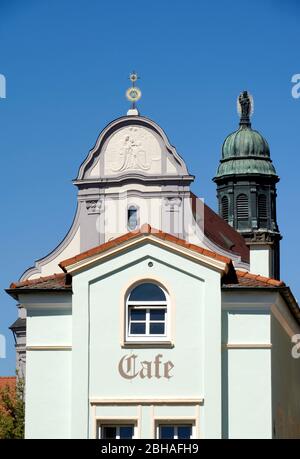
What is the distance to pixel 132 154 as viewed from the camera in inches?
2461

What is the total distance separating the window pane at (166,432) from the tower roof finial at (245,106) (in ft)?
210

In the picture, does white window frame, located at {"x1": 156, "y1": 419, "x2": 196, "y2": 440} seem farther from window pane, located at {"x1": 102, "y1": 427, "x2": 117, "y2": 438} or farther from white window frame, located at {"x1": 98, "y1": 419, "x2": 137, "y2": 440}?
window pane, located at {"x1": 102, "y1": 427, "x2": 117, "y2": 438}

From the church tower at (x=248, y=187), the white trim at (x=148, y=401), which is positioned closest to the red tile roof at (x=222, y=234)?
the church tower at (x=248, y=187)

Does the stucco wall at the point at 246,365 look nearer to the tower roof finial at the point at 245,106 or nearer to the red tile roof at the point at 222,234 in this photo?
the red tile roof at the point at 222,234

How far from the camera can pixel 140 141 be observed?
62.7m

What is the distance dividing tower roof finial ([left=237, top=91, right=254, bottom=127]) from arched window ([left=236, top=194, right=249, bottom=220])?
5653mm

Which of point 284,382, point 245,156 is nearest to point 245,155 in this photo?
point 245,156

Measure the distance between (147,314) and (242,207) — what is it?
59106mm

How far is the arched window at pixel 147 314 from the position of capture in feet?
98.9

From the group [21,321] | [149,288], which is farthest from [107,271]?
[21,321]

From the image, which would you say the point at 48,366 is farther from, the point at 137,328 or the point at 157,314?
the point at 157,314

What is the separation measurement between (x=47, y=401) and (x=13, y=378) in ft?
133

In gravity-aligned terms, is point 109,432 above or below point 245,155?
below
